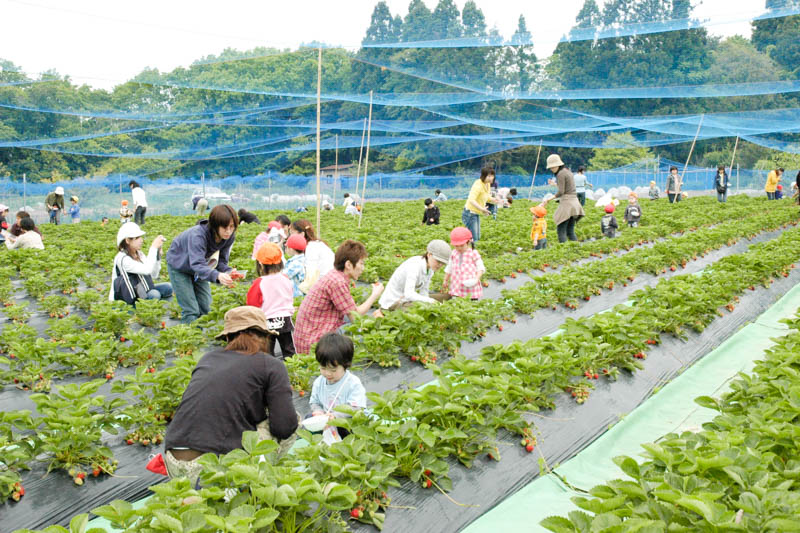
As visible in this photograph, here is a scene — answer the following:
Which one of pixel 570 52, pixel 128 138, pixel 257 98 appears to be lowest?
pixel 128 138

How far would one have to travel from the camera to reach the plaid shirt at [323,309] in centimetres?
503

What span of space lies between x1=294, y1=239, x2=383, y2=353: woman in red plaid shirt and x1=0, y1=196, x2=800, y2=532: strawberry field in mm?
208

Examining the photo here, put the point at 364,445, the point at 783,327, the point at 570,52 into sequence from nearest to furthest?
the point at 364,445 → the point at 783,327 → the point at 570,52

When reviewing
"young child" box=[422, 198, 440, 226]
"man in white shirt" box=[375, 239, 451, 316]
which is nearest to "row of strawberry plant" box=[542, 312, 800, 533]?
"man in white shirt" box=[375, 239, 451, 316]

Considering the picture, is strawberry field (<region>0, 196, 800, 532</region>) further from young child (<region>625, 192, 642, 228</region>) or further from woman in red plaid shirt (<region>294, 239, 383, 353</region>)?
young child (<region>625, 192, 642, 228</region>)

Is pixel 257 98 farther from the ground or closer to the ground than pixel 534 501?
farther from the ground

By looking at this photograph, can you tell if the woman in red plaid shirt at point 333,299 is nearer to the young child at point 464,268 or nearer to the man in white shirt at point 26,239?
the young child at point 464,268

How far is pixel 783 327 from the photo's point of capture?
22.5 ft

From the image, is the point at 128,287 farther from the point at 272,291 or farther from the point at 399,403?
the point at 399,403

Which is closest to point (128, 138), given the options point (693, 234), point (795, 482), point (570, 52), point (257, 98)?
point (257, 98)

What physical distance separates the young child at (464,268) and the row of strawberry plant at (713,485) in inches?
139

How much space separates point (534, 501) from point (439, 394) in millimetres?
796

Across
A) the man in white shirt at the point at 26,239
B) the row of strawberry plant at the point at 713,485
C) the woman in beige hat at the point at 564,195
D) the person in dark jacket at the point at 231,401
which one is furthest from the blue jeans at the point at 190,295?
the man in white shirt at the point at 26,239

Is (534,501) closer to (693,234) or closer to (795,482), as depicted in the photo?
(795,482)
